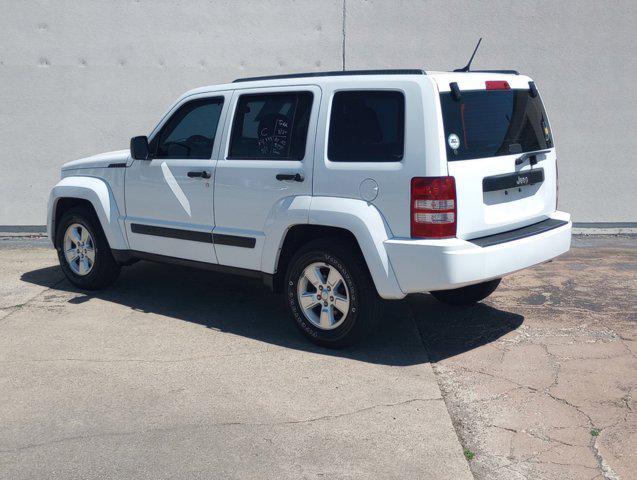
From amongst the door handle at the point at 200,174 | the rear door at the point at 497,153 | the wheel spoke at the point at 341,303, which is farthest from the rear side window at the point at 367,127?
the door handle at the point at 200,174

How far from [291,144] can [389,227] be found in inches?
41.2

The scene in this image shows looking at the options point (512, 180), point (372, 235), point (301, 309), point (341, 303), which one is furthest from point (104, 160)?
point (512, 180)

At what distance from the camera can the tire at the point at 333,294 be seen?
5.15 m

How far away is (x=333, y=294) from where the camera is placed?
17.4 feet

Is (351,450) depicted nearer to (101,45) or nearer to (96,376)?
(96,376)

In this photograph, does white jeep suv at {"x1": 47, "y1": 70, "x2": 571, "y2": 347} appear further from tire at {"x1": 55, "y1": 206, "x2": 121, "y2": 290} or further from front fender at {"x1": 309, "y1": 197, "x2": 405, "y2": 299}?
tire at {"x1": 55, "y1": 206, "x2": 121, "y2": 290}

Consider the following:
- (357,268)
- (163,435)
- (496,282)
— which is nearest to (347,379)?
(357,268)

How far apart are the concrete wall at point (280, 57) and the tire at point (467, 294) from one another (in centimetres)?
336

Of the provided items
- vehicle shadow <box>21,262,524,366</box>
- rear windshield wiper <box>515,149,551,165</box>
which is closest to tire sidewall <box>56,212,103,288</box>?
vehicle shadow <box>21,262,524,366</box>

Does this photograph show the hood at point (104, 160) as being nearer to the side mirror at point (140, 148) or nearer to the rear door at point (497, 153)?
the side mirror at point (140, 148)

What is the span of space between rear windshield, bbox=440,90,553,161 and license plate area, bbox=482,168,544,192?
0.52 feet

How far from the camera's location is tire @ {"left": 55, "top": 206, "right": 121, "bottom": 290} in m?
6.87

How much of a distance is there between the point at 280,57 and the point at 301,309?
15.2 ft

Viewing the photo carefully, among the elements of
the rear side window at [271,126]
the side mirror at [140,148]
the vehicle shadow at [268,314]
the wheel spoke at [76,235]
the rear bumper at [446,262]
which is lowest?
the vehicle shadow at [268,314]
